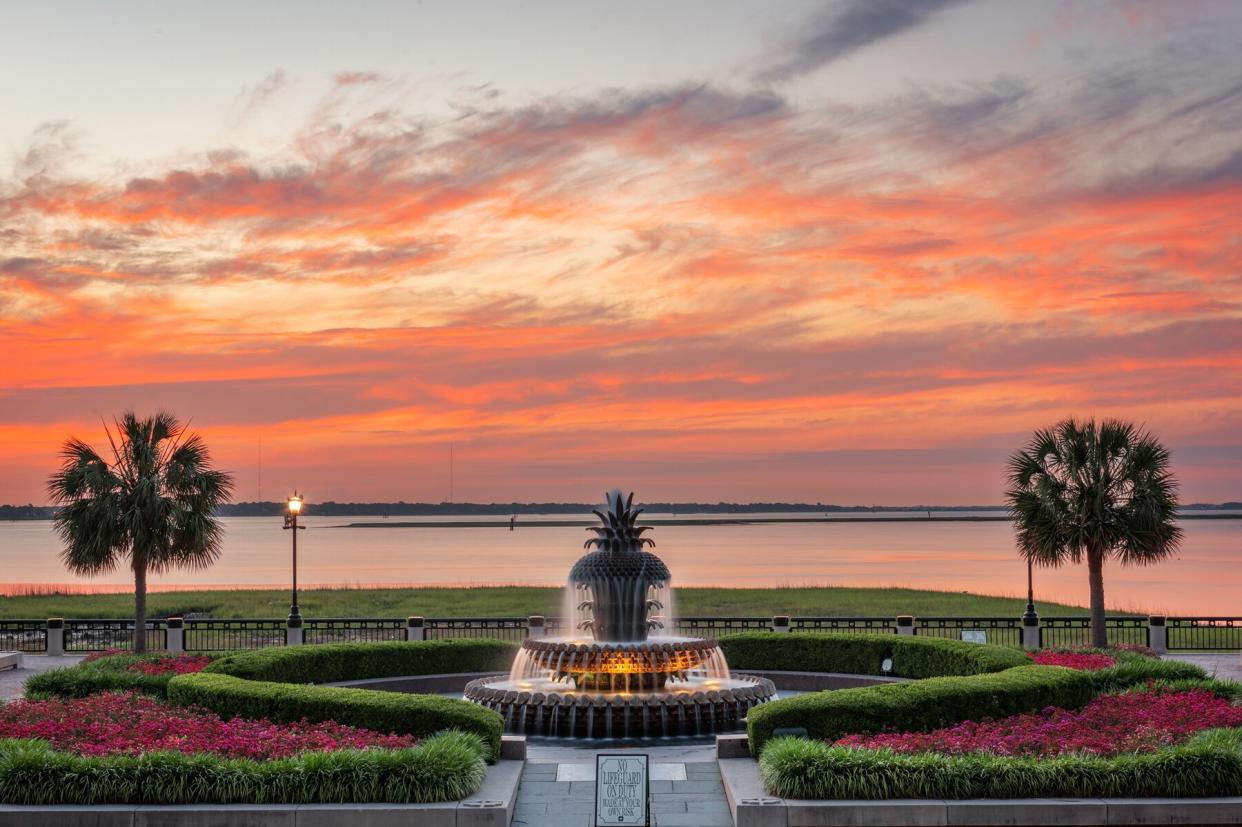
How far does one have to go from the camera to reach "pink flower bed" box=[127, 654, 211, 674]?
23.4m

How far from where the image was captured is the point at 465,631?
147ft

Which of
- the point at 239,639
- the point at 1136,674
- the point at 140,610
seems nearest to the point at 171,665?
the point at 140,610

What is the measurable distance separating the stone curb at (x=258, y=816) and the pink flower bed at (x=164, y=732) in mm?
1339

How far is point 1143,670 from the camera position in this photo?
21812mm

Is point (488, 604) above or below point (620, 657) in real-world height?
below

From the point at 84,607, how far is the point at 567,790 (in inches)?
1841

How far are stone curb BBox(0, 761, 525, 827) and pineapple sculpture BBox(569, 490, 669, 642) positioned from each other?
8.61 metres

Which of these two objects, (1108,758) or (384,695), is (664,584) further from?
(1108,758)

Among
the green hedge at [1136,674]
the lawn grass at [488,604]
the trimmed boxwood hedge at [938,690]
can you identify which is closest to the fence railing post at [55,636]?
the lawn grass at [488,604]

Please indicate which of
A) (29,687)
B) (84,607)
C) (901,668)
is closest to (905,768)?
(901,668)

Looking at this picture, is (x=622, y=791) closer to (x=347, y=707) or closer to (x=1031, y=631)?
(x=347, y=707)

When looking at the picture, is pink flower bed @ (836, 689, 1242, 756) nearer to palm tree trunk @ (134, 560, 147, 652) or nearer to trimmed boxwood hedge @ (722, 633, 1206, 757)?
trimmed boxwood hedge @ (722, 633, 1206, 757)

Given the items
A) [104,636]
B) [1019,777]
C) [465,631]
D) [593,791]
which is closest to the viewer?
[1019,777]

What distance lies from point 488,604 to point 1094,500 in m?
31.3
